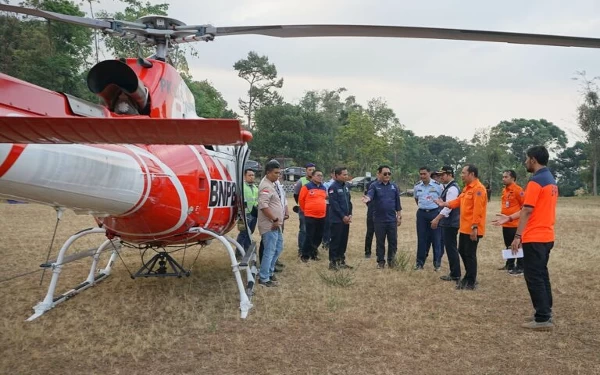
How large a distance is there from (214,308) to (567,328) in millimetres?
3992

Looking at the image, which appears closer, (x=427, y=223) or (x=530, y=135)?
(x=427, y=223)

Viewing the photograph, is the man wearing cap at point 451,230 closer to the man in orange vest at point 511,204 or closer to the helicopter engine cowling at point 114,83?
the man in orange vest at point 511,204

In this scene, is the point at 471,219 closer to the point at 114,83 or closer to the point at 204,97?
the point at 114,83

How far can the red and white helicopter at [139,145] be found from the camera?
2291mm

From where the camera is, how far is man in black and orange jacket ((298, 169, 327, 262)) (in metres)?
8.39

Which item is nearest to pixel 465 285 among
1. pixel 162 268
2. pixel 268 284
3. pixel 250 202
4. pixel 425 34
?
pixel 268 284

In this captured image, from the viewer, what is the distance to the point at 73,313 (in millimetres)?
5207

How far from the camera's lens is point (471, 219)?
6.19m

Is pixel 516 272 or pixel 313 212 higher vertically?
pixel 313 212

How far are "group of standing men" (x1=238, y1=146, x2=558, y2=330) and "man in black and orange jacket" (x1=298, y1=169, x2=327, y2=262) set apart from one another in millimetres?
19

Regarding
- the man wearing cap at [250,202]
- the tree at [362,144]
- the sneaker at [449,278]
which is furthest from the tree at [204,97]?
the sneaker at [449,278]

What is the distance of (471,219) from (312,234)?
3.22m

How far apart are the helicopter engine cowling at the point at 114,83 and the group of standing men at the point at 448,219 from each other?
7.82ft

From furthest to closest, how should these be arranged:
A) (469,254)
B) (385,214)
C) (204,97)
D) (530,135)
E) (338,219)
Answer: (530,135) → (204,97) → (338,219) → (385,214) → (469,254)
